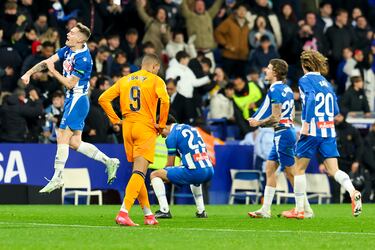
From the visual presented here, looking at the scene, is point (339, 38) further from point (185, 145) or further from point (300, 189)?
point (300, 189)

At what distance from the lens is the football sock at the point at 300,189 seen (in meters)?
17.9

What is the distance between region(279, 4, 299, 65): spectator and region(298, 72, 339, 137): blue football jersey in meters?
14.4

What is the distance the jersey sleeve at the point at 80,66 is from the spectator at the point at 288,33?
46.2ft

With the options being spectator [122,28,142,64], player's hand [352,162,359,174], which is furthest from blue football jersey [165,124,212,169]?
spectator [122,28,142,64]

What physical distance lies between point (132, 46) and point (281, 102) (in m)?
12.0

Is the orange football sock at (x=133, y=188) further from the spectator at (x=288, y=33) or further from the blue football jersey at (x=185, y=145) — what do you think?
the spectator at (x=288, y=33)

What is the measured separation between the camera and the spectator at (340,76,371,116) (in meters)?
29.8

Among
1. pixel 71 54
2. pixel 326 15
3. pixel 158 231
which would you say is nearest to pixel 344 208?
pixel 71 54

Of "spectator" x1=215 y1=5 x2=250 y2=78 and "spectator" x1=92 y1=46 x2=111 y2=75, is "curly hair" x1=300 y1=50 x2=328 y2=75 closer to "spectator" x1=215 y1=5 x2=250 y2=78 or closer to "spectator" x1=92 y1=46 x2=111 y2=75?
"spectator" x1=92 y1=46 x2=111 y2=75

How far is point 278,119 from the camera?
17891mm

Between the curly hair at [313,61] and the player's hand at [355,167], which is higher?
the curly hair at [313,61]

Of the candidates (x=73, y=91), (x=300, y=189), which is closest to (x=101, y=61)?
(x=73, y=91)

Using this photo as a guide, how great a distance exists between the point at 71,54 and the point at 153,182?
2304 millimetres

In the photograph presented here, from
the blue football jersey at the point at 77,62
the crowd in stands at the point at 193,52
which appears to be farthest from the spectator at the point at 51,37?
the blue football jersey at the point at 77,62
